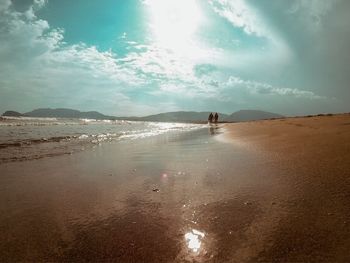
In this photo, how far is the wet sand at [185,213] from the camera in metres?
3.21

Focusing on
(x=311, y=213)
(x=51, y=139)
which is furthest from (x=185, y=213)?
(x=51, y=139)

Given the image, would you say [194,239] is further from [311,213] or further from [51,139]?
[51,139]

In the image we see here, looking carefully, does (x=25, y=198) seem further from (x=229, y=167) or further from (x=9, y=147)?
(x=9, y=147)

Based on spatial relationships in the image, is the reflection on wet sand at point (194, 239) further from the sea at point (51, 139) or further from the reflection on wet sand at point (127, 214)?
the sea at point (51, 139)

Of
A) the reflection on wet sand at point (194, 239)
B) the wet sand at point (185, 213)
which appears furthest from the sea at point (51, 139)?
the reflection on wet sand at point (194, 239)

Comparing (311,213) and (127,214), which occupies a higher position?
(311,213)

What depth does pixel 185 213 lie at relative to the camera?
4.39m

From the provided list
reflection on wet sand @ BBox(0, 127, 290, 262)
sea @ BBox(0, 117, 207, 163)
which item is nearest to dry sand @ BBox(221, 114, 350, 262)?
reflection on wet sand @ BBox(0, 127, 290, 262)

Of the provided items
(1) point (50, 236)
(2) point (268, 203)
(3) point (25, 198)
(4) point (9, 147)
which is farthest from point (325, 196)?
(4) point (9, 147)

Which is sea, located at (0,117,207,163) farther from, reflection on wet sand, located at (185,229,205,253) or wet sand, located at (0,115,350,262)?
reflection on wet sand, located at (185,229,205,253)

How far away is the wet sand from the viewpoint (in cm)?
321

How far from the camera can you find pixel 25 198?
5398 mm

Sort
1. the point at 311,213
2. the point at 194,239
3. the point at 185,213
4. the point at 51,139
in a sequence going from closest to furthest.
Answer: the point at 194,239, the point at 311,213, the point at 185,213, the point at 51,139

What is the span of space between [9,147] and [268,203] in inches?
499
